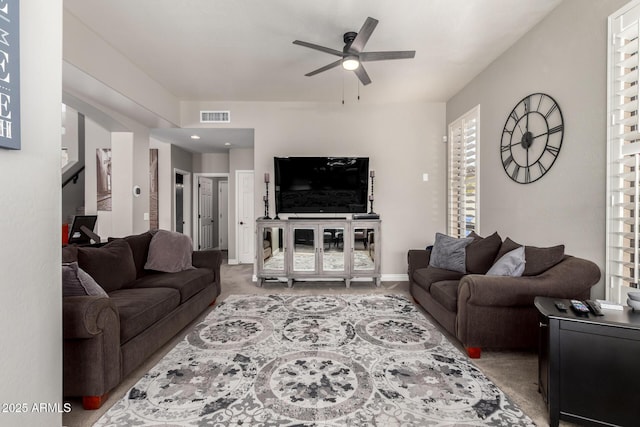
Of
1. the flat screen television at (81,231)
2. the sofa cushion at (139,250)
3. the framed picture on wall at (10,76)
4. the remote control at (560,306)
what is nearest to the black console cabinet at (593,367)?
the remote control at (560,306)

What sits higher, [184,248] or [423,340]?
[184,248]

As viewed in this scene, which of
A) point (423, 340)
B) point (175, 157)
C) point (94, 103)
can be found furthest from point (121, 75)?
point (423, 340)

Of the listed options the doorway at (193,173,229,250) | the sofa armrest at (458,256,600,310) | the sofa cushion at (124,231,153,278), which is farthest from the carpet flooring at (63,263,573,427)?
the doorway at (193,173,229,250)

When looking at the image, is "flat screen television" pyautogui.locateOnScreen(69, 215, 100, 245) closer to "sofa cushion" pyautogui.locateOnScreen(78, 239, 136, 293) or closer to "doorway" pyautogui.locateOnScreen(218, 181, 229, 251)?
"sofa cushion" pyautogui.locateOnScreen(78, 239, 136, 293)

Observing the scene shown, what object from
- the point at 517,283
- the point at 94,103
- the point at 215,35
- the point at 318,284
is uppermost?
the point at 215,35

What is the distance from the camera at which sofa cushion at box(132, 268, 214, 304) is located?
9.46 ft

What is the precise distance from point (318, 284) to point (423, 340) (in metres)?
2.18

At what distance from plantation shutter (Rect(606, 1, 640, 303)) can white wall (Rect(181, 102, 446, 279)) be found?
2.74 meters

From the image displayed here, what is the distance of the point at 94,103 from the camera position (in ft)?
11.7

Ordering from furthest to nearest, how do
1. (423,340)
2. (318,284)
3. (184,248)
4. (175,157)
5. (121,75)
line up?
1. (175,157)
2. (318,284)
3. (184,248)
4. (121,75)
5. (423,340)

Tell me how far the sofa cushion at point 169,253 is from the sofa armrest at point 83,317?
1.61m

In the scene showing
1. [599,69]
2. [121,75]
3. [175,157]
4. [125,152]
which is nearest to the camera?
[599,69]

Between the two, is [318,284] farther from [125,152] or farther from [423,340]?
[125,152]

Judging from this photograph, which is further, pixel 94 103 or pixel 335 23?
pixel 94 103
